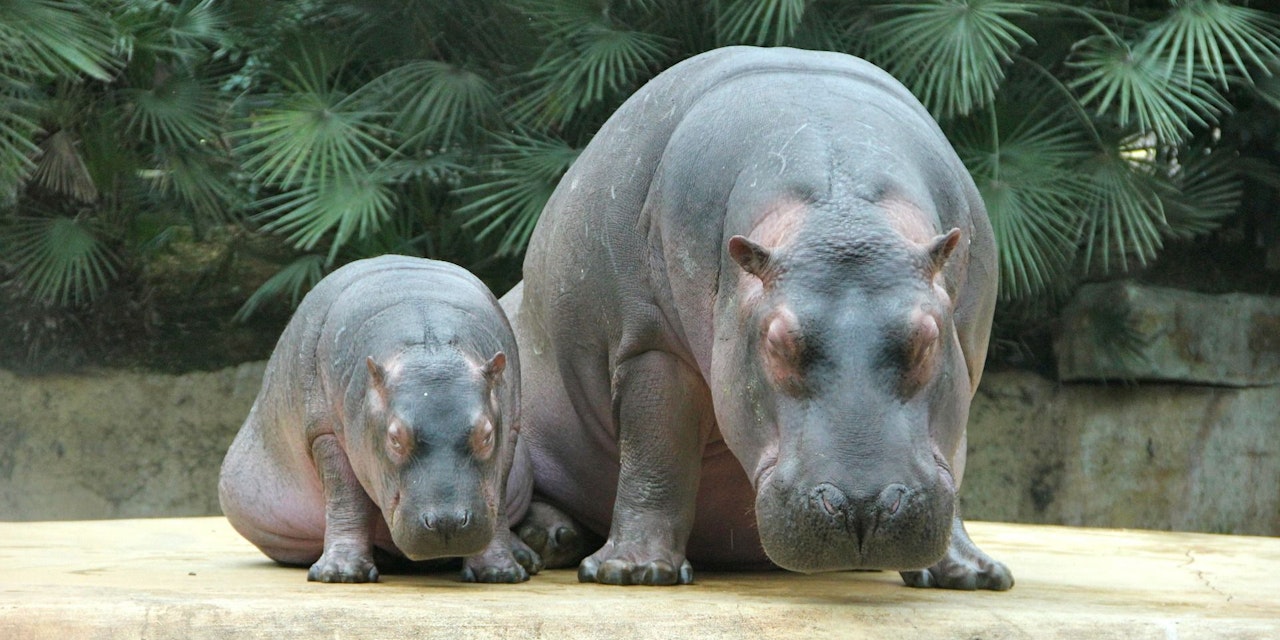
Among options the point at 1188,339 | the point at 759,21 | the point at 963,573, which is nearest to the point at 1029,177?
the point at 759,21

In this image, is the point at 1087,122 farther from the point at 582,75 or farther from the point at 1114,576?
the point at 1114,576

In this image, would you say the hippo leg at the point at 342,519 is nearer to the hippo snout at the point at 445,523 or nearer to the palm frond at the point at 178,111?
the hippo snout at the point at 445,523

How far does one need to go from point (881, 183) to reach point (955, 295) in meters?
0.36

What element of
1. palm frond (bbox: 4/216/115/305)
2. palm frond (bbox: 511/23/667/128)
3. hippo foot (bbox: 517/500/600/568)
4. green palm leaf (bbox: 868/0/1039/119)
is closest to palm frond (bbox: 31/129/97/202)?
palm frond (bbox: 4/216/115/305)

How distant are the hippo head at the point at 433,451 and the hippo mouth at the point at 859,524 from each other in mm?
985

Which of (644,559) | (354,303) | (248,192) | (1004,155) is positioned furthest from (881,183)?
(248,192)

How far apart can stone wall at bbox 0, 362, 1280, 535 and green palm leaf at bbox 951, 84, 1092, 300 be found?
1308 mm

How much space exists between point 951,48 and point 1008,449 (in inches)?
131

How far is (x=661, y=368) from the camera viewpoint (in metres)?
4.38

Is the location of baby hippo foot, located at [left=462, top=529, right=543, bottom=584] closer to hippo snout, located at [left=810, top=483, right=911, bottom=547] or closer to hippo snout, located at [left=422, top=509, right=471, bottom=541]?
hippo snout, located at [left=422, top=509, right=471, bottom=541]

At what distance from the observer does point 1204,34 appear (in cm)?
923

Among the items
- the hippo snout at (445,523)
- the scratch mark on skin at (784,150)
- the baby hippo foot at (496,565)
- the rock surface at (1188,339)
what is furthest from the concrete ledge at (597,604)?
the rock surface at (1188,339)

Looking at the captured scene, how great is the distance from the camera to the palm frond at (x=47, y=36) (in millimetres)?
8008

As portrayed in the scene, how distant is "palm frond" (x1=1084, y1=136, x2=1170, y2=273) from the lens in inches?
361
